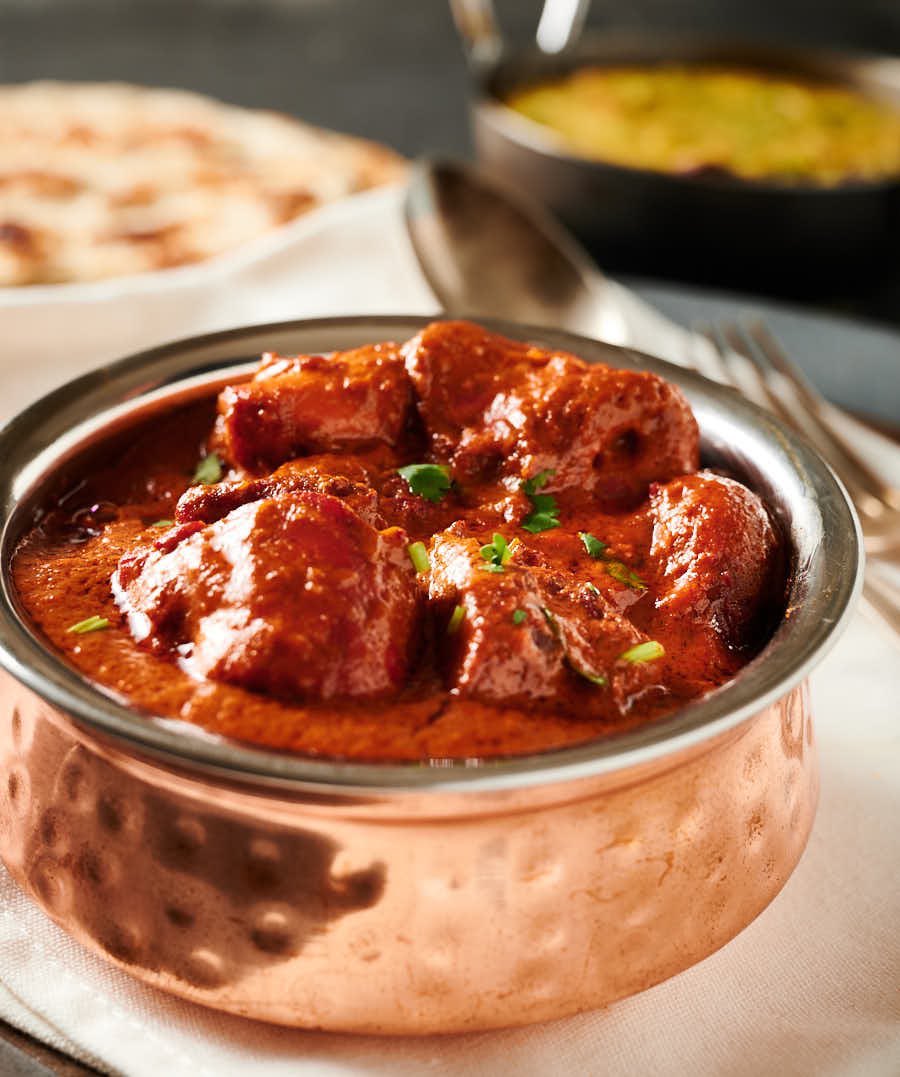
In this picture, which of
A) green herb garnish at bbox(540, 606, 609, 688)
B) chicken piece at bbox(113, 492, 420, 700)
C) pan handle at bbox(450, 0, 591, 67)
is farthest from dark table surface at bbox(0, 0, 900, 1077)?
green herb garnish at bbox(540, 606, 609, 688)

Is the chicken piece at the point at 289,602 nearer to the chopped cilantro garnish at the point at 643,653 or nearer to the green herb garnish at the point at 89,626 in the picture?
the green herb garnish at the point at 89,626

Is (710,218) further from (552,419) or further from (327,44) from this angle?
(327,44)

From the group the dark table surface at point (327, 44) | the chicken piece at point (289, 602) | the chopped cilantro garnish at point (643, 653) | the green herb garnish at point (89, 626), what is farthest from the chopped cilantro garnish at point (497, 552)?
the dark table surface at point (327, 44)

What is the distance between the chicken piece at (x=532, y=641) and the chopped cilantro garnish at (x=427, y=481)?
11.4 inches

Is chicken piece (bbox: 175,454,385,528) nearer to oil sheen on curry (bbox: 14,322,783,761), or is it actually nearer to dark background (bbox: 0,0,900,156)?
oil sheen on curry (bbox: 14,322,783,761)

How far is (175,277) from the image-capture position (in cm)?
384

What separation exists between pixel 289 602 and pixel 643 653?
19.5 inches

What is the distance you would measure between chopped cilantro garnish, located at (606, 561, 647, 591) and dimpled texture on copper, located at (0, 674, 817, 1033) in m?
0.29

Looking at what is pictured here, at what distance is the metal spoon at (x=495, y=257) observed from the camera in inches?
156

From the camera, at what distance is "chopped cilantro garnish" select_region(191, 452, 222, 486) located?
98.5 inches

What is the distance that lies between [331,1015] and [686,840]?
0.53 m

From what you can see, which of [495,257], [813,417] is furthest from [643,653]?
[495,257]

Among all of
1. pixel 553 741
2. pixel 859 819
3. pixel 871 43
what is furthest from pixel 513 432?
pixel 871 43

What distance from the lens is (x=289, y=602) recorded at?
6.25ft
